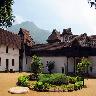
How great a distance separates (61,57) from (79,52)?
17.7 ft

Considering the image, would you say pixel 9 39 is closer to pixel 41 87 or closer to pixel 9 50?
pixel 9 50

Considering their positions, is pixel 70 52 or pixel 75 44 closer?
pixel 75 44

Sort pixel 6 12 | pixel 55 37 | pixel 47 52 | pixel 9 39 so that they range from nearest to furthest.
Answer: pixel 6 12, pixel 9 39, pixel 47 52, pixel 55 37

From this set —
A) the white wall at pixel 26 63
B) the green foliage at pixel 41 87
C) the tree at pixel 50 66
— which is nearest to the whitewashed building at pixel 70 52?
the tree at pixel 50 66

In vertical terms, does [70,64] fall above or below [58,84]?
above

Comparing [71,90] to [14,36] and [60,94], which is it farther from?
[14,36]

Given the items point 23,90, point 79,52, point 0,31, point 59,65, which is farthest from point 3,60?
point 23,90

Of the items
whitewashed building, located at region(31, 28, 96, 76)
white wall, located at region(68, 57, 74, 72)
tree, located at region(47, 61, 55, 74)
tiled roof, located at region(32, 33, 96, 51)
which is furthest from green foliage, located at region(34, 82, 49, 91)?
tree, located at region(47, 61, 55, 74)

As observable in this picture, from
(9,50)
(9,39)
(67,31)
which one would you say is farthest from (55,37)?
(9,39)

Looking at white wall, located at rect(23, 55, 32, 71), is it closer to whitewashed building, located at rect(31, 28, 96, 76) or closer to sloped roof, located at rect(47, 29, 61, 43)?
whitewashed building, located at rect(31, 28, 96, 76)

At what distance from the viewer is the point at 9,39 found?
61469 millimetres

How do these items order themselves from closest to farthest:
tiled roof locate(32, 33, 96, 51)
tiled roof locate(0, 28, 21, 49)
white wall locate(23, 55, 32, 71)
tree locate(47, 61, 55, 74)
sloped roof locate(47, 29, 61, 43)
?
tiled roof locate(32, 33, 96, 51), tiled roof locate(0, 28, 21, 49), tree locate(47, 61, 55, 74), white wall locate(23, 55, 32, 71), sloped roof locate(47, 29, 61, 43)

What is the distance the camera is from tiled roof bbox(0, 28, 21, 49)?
59.0 m

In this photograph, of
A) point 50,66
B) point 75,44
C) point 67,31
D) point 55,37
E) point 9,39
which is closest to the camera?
point 75,44
